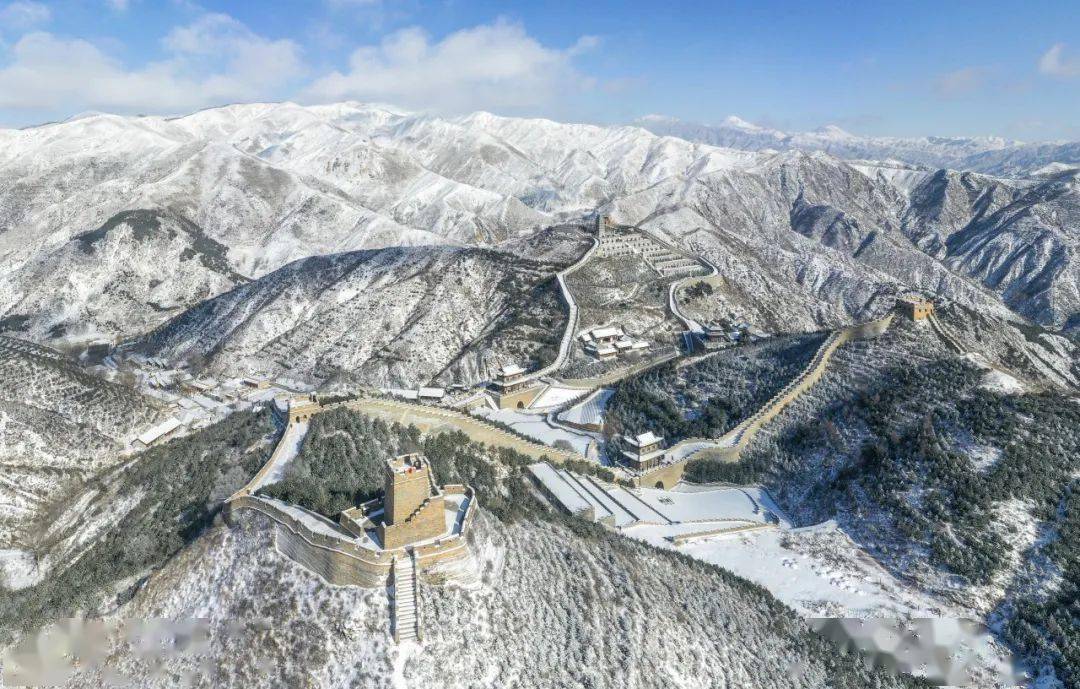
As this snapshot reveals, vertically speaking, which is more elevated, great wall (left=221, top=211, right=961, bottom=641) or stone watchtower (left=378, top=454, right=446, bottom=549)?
stone watchtower (left=378, top=454, right=446, bottom=549)

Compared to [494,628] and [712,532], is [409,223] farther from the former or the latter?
[494,628]

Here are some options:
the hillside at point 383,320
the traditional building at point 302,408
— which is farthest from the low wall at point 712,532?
the hillside at point 383,320

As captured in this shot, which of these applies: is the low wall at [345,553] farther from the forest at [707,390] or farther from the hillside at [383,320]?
the hillside at [383,320]

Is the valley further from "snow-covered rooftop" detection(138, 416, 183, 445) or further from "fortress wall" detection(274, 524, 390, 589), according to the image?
"snow-covered rooftop" detection(138, 416, 183, 445)

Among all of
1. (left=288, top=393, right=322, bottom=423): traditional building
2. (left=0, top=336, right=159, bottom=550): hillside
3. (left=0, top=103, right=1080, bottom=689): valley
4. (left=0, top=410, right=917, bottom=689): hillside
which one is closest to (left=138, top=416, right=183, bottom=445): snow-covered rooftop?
(left=0, top=103, right=1080, bottom=689): valley

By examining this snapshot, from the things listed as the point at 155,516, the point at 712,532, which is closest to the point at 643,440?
the point at 712,532

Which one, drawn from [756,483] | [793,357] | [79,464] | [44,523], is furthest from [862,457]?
[79,464]
